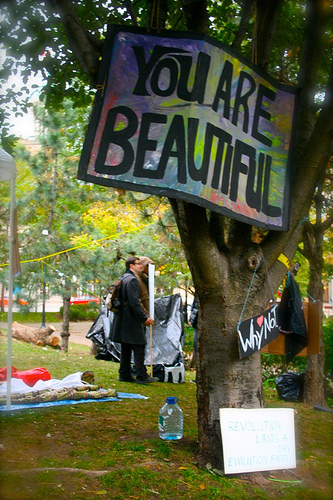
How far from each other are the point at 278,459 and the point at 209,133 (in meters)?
2.65

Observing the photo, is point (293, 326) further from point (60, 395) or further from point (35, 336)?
point (35, 336)

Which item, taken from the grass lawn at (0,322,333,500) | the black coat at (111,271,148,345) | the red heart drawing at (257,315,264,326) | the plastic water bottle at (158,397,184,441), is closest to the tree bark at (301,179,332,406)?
the grass lawn at (0,322,333,500)

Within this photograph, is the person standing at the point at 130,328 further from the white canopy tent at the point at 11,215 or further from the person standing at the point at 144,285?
the white canopy tent at the point at 11,215

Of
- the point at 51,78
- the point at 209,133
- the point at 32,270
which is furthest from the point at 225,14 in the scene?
the point at 32,270

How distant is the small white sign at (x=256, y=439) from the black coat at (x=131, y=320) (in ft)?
12.4

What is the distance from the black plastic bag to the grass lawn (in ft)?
4.36

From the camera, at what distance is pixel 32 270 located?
12672 millimetres

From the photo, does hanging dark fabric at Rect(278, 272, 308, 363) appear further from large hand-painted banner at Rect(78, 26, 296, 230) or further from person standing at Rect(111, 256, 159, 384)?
person standing at Rect(111, 256, 159, 384)

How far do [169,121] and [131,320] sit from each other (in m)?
4.83

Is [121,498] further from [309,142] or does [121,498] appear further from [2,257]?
[2,257]

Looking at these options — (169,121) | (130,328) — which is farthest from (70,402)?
(169,121)

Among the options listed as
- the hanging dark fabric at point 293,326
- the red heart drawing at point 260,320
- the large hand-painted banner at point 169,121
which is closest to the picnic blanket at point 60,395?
the hanging dark fabric at point 293,326

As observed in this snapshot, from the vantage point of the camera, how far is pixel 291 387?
7324mm

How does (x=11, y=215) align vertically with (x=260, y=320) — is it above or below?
above
